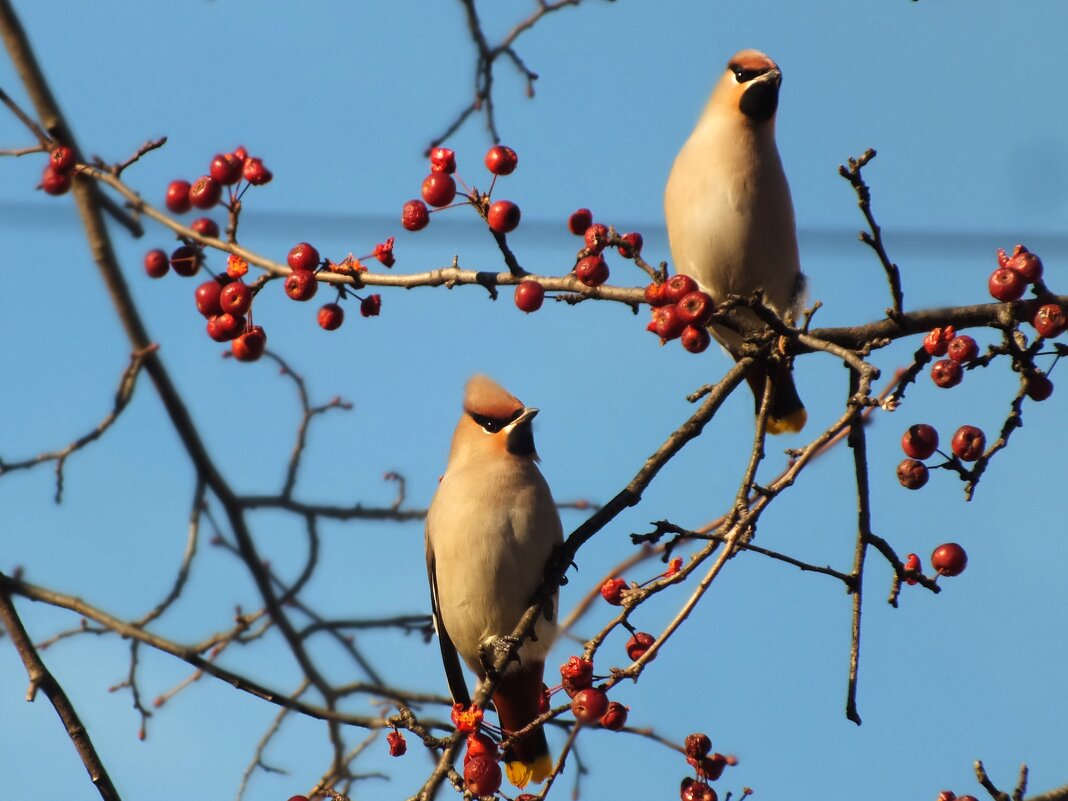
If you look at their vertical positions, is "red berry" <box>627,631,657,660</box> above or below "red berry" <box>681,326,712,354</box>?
below

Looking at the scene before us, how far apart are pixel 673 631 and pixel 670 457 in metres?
0.83

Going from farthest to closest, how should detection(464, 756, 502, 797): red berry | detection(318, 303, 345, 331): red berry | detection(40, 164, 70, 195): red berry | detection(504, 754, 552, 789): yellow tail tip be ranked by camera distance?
1. detection(504, 754, 552, 789): yellow tail tip
2. detection(40, 164, 70, 195): red berry
3. detection(318, 303, 345, 331): red berry
4. detection(464, 756, 502, 797): red berry

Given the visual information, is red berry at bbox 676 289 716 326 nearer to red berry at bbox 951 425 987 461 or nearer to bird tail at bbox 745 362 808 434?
red berry at bbox 951 425 987 461

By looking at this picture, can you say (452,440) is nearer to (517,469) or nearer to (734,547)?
(517,469)

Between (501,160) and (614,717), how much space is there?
1.25 m

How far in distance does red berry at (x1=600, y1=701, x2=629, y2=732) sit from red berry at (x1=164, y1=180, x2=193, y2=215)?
1.77 meters

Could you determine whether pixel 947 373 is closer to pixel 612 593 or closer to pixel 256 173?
pixel 612 593

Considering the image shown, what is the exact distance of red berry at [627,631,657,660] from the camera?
2.67 m

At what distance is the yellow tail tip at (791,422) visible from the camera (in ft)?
14.5

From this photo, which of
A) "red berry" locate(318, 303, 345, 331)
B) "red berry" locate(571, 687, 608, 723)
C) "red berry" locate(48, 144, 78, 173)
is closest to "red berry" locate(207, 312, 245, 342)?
"red berry" locate(318, 303, 345, 331)

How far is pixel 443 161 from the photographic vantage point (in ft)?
10.1

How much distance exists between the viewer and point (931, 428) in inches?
103

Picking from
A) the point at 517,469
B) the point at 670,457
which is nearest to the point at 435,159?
the point at 670,457

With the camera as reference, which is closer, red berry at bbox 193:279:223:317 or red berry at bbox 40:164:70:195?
red berry at bbox 193:279:223:317
